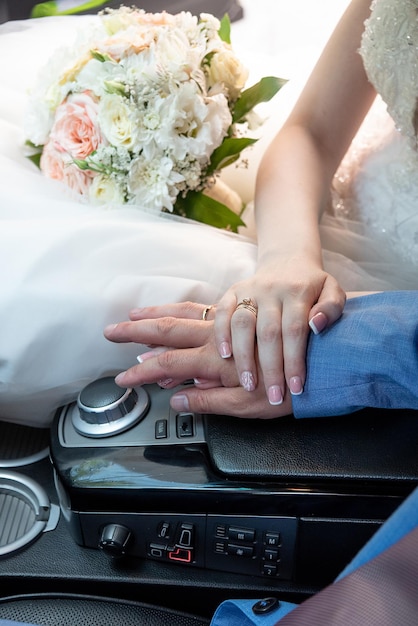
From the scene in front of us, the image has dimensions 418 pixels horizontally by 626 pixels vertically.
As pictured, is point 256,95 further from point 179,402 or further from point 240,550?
point 240,550

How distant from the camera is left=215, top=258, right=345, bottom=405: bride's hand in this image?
696 millimetres

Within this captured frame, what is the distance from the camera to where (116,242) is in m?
0.81

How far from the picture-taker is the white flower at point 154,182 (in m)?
0.86

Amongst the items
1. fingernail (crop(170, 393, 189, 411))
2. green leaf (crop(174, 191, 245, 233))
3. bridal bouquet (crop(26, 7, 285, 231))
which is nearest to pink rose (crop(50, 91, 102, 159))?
bridal bouquet (crop(26, 7, 285, 231))

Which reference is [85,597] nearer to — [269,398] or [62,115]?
[269,398]

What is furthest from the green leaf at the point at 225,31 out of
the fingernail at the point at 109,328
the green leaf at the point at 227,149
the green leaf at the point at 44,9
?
the fingernail at the point at 109,328

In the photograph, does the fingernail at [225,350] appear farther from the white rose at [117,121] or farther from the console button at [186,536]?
the white rose at [117,121]

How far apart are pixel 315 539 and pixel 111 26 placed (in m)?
0.73

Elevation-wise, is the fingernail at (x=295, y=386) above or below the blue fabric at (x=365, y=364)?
below

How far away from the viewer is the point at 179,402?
0.72m

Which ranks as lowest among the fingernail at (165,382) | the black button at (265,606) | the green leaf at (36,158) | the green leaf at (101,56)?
the black button at (265,606)

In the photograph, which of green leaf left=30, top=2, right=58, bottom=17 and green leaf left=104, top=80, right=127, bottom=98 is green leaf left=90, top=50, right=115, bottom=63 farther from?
green leaf left=30, top=2, right=58, bottom=17

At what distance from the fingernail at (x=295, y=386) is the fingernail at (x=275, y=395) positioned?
0.01 m

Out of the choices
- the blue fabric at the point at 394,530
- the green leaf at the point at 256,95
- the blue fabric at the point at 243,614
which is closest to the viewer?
the blue fabric at the point at 394,530
